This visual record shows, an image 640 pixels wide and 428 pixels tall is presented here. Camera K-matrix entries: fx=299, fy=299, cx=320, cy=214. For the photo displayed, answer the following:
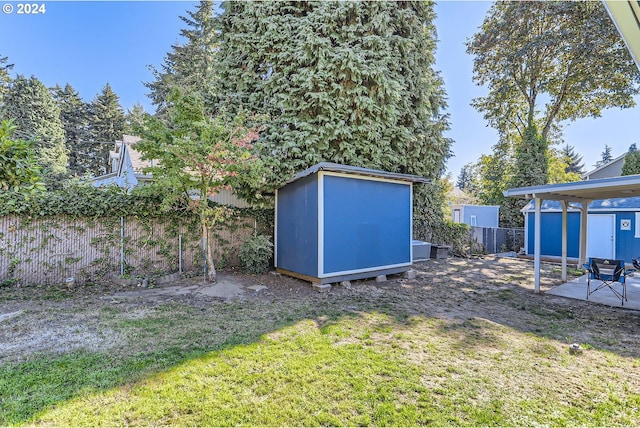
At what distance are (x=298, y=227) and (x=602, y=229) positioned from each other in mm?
11057

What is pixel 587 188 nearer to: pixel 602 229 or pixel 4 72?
pixel 602 229

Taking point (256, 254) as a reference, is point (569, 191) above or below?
above

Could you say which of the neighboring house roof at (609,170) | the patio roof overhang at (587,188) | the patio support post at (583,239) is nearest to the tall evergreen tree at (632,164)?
the neighboring house roof at (609,170)

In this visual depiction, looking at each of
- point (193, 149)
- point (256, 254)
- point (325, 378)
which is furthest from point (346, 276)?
point (193, 149)

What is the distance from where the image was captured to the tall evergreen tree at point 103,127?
25.6 metres

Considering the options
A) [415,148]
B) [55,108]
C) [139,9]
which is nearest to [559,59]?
[415,148]

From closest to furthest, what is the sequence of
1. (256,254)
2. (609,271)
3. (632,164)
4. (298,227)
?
(609,271), (298,227), (256,254), (632,164)

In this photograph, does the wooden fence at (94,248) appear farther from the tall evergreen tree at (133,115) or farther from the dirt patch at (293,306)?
the tall evergreen tree at (133,115)

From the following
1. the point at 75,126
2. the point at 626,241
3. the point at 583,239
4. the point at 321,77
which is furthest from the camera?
the point at 75,126

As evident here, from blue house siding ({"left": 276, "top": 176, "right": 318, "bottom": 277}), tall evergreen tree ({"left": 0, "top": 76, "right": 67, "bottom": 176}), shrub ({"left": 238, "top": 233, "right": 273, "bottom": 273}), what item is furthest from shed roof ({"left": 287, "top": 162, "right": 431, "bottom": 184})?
tall evergreen tree ({"left": 0, "top": 76, "right": 67, "bottom": 176})

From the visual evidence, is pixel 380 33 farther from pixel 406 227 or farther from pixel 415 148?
pixel 406 227

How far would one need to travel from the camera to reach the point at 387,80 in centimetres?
951

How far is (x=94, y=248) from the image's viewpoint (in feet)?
22.2

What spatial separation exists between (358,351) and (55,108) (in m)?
27.5
